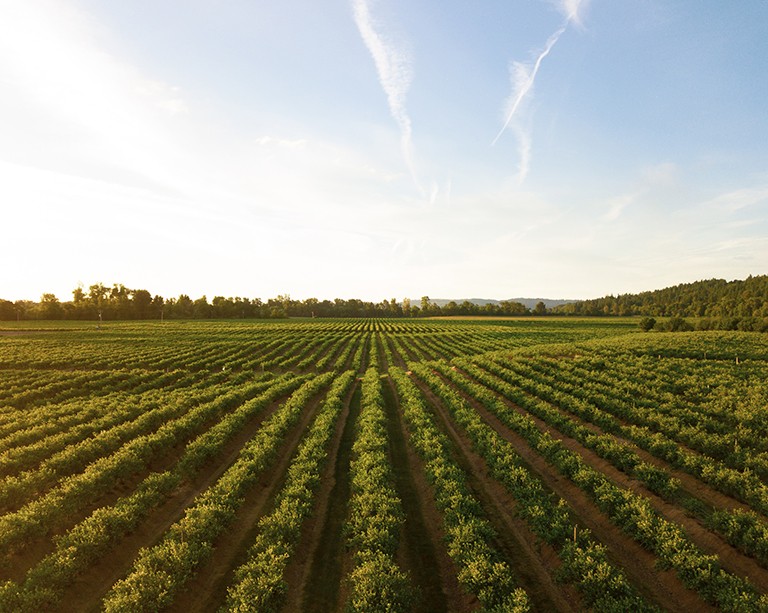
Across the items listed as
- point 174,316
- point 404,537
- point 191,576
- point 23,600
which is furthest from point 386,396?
point 174,316

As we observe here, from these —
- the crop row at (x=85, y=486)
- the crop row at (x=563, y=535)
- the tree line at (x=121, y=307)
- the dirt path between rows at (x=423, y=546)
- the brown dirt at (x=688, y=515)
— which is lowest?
the dirt path between rows at (x=423, y=546)

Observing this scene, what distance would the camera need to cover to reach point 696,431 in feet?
74.8

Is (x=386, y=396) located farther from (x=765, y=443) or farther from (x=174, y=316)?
(x=174, y=316)

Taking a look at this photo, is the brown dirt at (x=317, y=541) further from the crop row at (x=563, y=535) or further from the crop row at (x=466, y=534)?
the crop row at (x=563, y=535)

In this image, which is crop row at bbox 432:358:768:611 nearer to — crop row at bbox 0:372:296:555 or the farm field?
the farm field

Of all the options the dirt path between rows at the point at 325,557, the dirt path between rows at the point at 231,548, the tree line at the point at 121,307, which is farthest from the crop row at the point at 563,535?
the tree line at the point at 121,307

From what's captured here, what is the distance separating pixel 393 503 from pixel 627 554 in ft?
29.2

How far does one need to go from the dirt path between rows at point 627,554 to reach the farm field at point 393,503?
0.07 metres

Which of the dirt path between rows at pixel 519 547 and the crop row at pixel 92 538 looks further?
the dirt path between rows at pixel 519 547

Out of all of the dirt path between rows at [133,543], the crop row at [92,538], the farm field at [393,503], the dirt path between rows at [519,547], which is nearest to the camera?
the crop row at [92,538]

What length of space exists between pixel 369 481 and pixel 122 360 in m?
51.7

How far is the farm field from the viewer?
38.0 feet

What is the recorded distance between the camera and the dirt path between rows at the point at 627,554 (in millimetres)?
11689

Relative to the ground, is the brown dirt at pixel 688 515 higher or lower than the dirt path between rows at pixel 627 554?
higher
